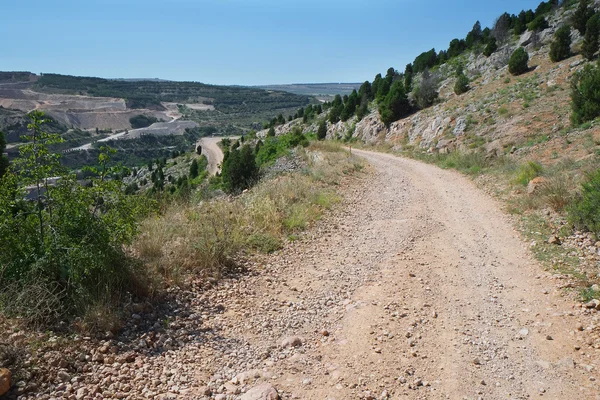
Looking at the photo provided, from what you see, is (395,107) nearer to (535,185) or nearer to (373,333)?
(535,185)

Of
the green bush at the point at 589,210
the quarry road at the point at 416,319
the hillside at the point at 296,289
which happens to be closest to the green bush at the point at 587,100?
the hillside at the point at 296,289

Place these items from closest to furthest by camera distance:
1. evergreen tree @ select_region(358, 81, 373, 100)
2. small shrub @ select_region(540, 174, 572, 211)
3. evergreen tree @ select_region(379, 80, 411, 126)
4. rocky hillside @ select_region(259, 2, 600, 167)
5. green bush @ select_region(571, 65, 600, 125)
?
small shrub @ select_region(540, 174, 572, 211) < green bush @ select_region(571, 65, 600, 125) < rocky hillside @ select_region(259, 2, 600, 167) < evergreen tree @ select_region(379, 80, 411, 126) < evergreen tree @ select_region(358, 81, 373, 100)

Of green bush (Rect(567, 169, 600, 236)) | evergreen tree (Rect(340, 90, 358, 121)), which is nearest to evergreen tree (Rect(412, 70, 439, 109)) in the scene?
evergreen tree (Rect(340, 90, 358, 121))

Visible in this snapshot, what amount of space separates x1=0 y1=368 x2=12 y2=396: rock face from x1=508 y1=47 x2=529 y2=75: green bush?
30.1 meters

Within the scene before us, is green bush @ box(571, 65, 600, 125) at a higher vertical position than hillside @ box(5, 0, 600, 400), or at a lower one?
higher

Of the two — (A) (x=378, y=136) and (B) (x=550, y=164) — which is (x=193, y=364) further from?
(A) (x=378, y=136)

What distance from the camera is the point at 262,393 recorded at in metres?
3.17

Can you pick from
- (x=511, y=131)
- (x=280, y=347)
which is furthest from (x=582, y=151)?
(x=280, y=347)

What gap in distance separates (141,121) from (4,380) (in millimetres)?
137907

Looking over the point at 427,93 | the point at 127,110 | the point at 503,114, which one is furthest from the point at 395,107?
the point at 127,110

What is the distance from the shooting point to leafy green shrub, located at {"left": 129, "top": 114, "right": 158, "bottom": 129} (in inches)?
4933

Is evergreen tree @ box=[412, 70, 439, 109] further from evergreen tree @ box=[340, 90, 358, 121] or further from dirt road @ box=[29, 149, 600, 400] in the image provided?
dirt road @ box=[29, 149, 600, 400]

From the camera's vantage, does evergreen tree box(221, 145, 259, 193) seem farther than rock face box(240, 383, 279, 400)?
Yes

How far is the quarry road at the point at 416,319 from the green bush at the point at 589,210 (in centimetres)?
97
